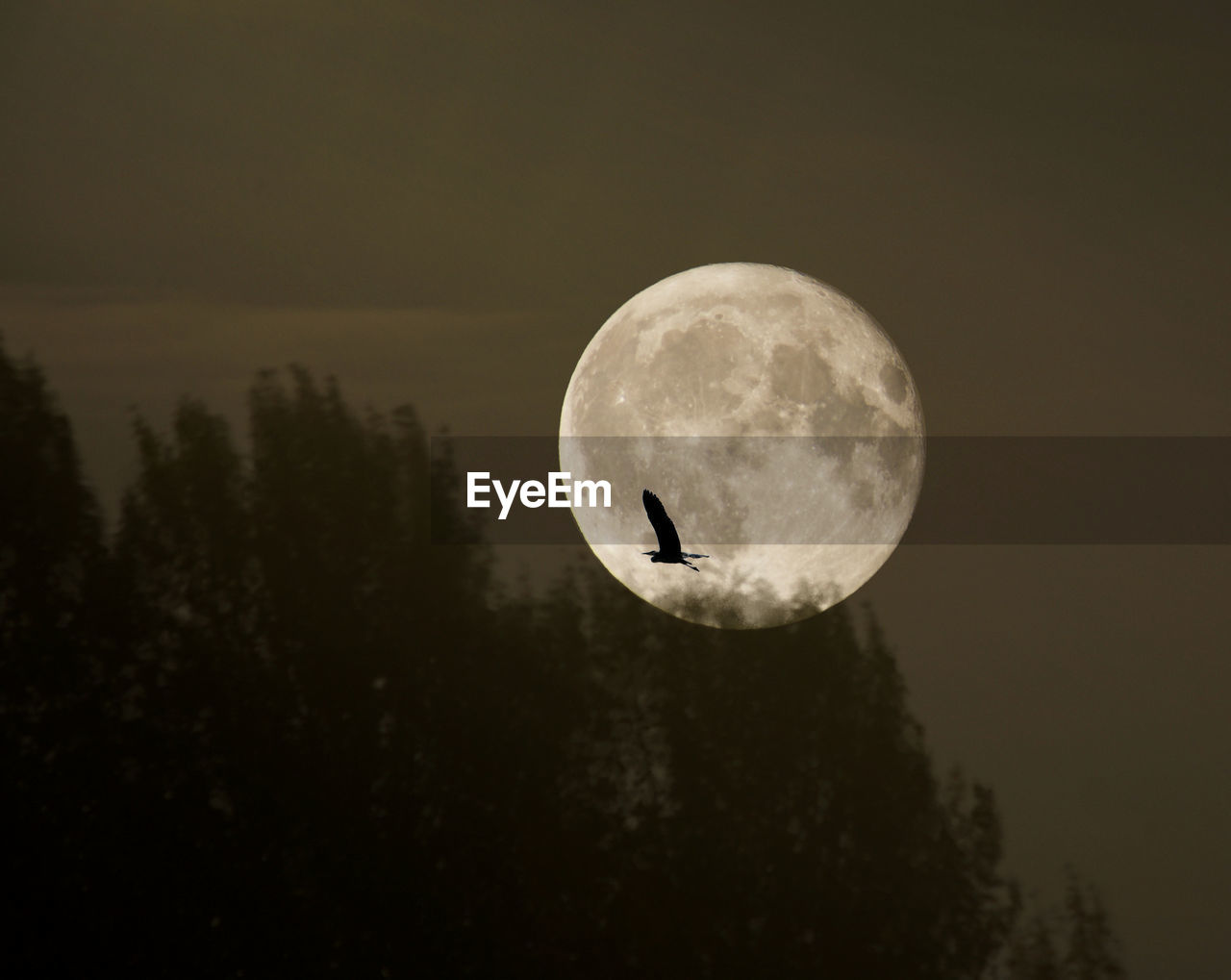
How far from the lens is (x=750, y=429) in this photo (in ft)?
84.3

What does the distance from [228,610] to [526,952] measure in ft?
27.5

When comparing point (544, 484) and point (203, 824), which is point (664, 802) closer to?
point (544, 484)

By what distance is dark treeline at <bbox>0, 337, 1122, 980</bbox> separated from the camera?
1029 inches

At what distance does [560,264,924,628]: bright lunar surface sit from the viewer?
25781 mm

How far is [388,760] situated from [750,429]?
8.90 metres

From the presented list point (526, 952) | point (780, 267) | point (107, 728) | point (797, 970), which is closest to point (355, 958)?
point (526, 952)

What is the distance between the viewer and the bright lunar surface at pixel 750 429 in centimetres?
2578

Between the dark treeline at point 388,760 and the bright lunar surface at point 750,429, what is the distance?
398 cm

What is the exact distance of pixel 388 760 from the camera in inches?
1079

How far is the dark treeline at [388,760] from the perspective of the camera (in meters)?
26.1

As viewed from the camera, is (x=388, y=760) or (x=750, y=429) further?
(x=388, y=760)

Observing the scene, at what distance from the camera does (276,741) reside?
2705 cm

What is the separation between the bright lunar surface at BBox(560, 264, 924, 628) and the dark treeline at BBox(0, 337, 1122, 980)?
398 cm

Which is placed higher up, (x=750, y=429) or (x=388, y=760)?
(x=750, y=429)
